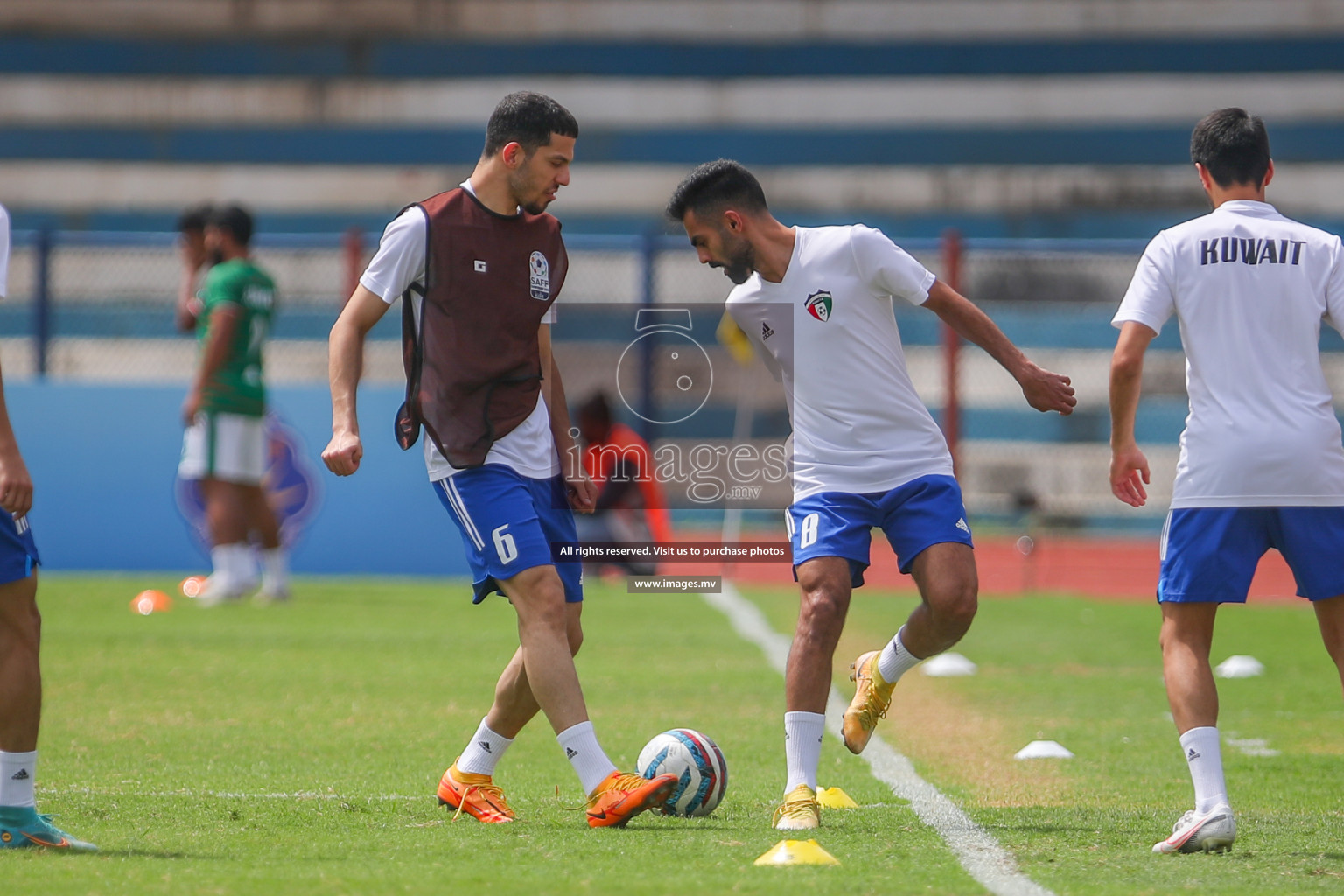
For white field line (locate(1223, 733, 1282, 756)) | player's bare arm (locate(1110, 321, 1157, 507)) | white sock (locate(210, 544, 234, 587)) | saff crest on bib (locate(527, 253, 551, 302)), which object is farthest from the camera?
white sock (locate(210, 544, 234, 587))

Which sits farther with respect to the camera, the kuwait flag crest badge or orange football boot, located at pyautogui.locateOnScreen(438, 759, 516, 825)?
the kuwait flag crest badge

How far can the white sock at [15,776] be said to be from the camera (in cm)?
445

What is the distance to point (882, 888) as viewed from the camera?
13.0ft

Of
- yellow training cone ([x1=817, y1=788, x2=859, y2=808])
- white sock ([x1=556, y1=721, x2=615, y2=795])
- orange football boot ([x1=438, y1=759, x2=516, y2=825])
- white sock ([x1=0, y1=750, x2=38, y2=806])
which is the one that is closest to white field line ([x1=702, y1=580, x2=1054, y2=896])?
yellow training cone ([x1=817, y1=788, x2=859, y2=808])

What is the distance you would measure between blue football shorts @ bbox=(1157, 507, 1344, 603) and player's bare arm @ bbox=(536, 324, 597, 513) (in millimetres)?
1911

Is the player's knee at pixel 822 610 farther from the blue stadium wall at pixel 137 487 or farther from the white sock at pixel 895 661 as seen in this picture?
the blue stadium wall at pixel 137 487

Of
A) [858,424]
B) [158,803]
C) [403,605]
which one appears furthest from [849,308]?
[403,605]

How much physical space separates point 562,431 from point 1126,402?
6.15 ft

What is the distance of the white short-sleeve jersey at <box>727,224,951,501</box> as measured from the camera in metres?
5.16

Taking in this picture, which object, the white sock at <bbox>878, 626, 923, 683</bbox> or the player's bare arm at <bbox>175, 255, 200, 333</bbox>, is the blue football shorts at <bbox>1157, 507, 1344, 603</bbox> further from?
the player's bare arm at <bbox>175, 255, 200, 333</bbox>

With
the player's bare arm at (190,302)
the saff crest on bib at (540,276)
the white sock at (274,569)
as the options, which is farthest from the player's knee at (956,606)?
the player's bare arm at (190,302)

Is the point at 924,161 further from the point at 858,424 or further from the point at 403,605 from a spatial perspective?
the point at 858,424

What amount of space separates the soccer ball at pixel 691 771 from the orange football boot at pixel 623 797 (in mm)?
204

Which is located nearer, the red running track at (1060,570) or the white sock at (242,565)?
the white sock at (242,565)
